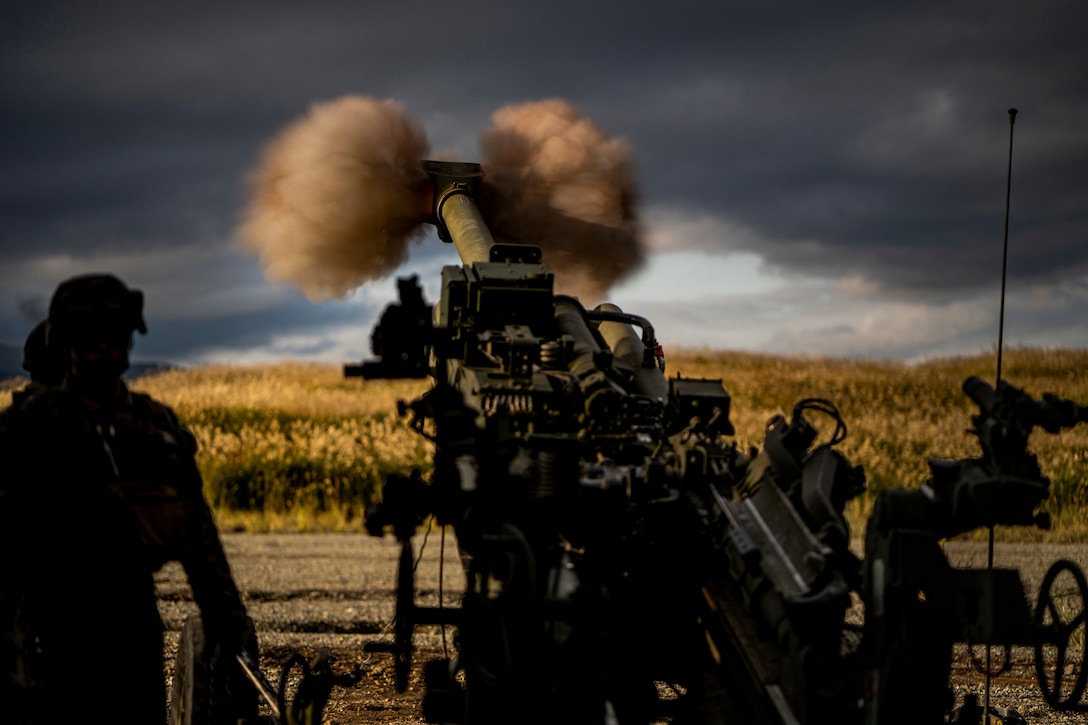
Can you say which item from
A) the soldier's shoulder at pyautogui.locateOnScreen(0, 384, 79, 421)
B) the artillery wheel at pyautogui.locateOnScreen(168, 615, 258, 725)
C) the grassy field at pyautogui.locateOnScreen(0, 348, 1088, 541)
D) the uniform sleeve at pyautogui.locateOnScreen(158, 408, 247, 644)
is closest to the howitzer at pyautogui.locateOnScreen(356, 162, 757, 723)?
the artillery wheel at pyautogui.locateOnScreen(168, 615, 258, 725)

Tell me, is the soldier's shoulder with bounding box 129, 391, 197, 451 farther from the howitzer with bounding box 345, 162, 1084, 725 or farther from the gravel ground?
the gravel ground

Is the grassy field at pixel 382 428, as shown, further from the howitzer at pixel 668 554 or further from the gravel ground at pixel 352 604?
the howitzer at pixel 668 554

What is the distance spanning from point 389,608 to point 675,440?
6.97 m

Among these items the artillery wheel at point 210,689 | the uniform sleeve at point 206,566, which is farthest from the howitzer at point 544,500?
the uniform sleeve at point 206,566

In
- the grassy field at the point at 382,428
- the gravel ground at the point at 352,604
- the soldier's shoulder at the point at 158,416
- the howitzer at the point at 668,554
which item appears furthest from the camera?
the grassy field at the point at 382,428

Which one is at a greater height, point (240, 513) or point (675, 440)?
point (675, 440)

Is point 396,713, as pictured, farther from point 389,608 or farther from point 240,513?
point 240,513

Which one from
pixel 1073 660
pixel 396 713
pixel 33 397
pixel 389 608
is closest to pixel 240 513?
pixel 389 608

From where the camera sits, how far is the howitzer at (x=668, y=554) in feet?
17.7

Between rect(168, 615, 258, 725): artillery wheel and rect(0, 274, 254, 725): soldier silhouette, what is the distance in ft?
1.83

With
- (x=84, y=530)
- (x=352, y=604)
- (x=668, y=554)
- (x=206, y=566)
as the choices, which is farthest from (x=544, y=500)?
(x=352, y=604)

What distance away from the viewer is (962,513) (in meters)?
5.49

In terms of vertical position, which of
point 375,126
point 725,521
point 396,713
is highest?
point 375,126

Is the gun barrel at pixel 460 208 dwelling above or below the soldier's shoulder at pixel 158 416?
above
